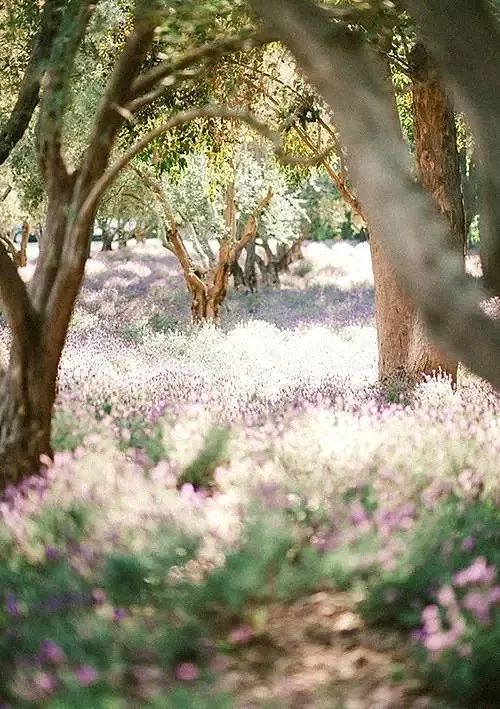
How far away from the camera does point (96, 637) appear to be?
3814 mm

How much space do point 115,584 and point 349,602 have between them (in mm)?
1294

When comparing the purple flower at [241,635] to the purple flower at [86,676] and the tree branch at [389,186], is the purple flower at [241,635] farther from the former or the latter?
the tree branch at [389,186]

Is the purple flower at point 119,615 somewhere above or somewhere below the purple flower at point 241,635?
above

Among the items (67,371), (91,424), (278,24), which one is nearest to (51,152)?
(91,424)

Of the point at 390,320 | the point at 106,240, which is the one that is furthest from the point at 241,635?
the point at 106,240

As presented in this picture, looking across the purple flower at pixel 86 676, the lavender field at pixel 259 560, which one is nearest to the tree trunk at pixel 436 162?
the lavender field at pixel 259 560

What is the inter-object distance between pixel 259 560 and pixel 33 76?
192 inches

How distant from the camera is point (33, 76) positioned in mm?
7543

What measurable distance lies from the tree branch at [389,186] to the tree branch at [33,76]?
166 inches

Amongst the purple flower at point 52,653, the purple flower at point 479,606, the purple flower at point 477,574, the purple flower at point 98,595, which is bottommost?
the purple flower at point 479,606

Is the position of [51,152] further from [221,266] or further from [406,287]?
Result: [221,266]

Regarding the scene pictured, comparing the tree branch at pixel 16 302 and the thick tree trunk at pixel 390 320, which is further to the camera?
the thick tree trunk at pixel 390 320

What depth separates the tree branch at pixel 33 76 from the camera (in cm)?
761

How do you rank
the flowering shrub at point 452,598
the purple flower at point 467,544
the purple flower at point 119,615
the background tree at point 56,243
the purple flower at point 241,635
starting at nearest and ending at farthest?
the flowering shrub at point 452,598, the purple flower at point 119,615, the purple flower at point 241,635, the purple flower at point 467,544, the background tree at point 56,243
